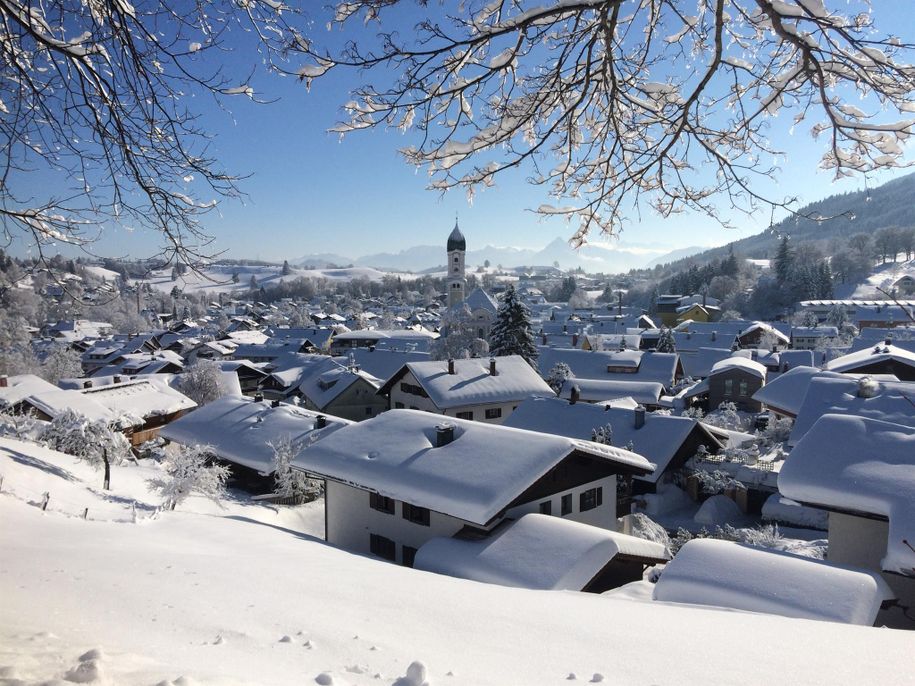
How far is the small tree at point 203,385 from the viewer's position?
42750mm

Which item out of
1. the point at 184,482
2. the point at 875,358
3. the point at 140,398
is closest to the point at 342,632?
the point at 184,482

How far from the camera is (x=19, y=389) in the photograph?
3238 cm

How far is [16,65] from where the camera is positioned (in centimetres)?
Result: 448

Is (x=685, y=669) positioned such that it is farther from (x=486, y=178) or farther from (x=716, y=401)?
(x=716, y=401)

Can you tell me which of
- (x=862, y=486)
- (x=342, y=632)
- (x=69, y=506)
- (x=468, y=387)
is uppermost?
(x=342, y=632)

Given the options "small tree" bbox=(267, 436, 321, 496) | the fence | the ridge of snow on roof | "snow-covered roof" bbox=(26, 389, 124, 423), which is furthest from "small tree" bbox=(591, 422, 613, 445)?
"snow-covered roof" bbox=(26, 389, 124, 423)

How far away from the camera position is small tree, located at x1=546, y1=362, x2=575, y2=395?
144 ft

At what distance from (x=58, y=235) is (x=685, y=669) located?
21.3 ft

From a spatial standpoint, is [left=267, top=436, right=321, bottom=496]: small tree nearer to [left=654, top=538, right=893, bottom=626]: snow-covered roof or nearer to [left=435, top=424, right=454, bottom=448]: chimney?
[left=435, top=424, right=454, bottom=448]: chimney

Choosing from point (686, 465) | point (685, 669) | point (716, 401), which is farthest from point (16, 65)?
point (716, 401)

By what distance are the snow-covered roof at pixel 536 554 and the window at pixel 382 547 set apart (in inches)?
96.0

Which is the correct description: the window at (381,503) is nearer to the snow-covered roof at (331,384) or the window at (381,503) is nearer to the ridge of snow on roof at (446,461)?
the ridge of snow on roof at (446,461)

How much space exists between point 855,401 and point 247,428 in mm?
25352

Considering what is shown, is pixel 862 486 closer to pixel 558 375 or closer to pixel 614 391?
pixel 614 391
